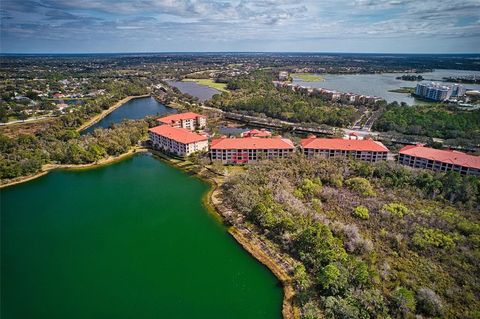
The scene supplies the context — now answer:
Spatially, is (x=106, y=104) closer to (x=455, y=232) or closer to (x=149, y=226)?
(x=149, y=226)

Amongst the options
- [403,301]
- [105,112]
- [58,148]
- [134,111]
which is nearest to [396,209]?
[403,301]

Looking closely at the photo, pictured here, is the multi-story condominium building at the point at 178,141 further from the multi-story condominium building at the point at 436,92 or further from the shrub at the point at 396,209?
the multi-story condominium building at the point at 436,92

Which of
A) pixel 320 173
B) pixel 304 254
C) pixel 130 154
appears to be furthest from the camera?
pixel 130 154

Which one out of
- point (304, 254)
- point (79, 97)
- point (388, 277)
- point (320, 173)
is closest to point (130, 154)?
point (320, 173)

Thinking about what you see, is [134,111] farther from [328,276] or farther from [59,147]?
[328,276]

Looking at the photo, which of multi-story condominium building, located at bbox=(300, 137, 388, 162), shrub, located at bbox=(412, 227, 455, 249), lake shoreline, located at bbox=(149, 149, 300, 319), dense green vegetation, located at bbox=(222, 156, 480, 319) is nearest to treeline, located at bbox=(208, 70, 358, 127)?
multi-story condominium building, located at bbox=(300, 137, 388, 162)

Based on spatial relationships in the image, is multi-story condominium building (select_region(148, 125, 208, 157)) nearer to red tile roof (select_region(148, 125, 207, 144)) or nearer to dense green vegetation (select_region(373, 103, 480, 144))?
red tile roof (select_region(148, 125, 207, 144))
